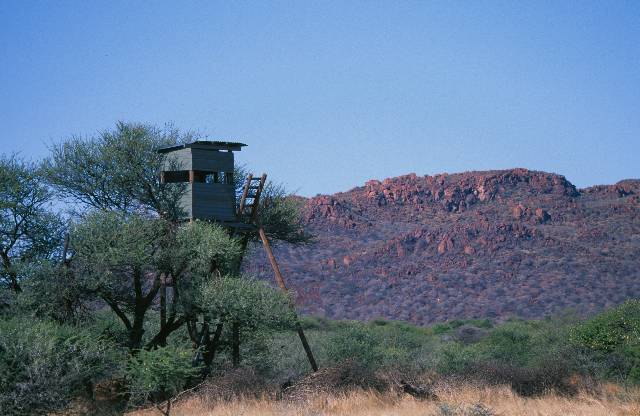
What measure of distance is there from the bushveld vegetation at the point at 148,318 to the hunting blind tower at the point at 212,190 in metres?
0.32

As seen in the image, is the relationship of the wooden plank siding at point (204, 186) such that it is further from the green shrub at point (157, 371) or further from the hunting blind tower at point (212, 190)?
the green shrub at point (157, 371)

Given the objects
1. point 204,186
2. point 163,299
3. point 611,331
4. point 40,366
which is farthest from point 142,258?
point 611,331

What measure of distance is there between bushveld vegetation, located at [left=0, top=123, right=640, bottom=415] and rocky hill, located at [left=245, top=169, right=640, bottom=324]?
2377cm

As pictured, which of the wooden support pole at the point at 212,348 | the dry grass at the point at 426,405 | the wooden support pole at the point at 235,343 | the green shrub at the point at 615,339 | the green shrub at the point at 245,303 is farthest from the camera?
the green shrub at the point at 615,339

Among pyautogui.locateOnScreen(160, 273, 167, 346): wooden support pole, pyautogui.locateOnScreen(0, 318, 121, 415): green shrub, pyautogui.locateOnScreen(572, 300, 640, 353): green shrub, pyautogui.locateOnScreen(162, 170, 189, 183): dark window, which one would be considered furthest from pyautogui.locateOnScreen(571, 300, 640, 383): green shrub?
pyautogui.locateOnScreen(0, 318, 121, 415): green shrub

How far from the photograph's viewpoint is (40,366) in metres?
15.7

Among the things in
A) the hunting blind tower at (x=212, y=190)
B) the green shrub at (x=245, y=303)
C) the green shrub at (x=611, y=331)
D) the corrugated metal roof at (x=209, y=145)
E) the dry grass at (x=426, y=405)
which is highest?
the corrugated metal roof at (x=209, y=145)

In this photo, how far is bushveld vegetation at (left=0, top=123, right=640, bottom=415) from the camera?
1712cm

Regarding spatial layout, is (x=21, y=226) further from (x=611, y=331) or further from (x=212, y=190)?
(x=611, y=331)

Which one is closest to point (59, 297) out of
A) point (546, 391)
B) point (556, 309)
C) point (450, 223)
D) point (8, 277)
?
point (8, 277)

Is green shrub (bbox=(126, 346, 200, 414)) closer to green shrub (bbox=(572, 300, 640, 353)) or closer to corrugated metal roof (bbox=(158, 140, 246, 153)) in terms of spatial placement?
corrugated metal roof (bbox=(158, 140, 246, 153))

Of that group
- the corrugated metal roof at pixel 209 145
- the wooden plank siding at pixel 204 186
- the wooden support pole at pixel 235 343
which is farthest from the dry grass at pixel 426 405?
the corrugated metal roof at pixel 209 145

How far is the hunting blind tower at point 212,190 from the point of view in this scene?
883 inches

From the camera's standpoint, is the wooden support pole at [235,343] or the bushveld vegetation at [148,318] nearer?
the bushveld vegetation at [148,318]
